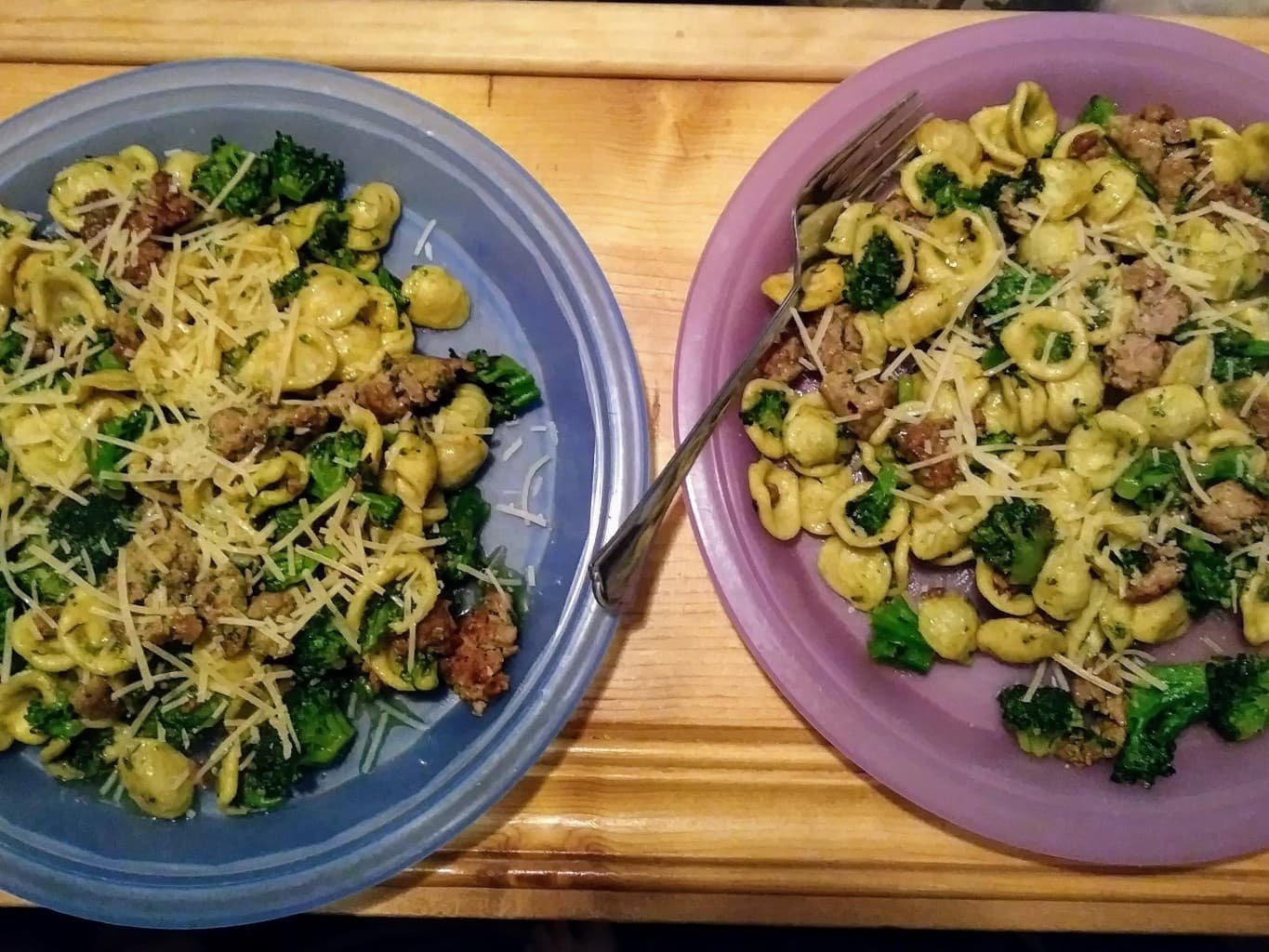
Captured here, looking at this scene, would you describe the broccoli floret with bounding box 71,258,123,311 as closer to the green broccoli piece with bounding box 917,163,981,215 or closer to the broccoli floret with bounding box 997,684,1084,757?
the green broccoli piece with bounding box 917,163,981,215

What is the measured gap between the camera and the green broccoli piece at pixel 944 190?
1.36m

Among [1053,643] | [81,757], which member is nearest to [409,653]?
[81,757]

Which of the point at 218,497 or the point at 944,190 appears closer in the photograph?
the point at 218,497

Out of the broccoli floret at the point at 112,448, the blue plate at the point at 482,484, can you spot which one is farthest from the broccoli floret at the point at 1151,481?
the broccoli floret at the point at 112,448

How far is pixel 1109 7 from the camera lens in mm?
1689

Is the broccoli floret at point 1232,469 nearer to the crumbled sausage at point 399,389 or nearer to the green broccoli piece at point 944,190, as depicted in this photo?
the green broccoli piece at point 944,190

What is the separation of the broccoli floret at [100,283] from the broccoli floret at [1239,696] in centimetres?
152

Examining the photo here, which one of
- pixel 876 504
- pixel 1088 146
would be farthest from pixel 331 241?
pixel 1088 146

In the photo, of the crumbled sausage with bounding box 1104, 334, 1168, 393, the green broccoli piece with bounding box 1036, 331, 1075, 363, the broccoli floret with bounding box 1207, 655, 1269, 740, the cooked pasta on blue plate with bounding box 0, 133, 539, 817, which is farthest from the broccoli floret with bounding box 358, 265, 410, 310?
the broccoli floret with bounding box 1207, 655, 1269, 740

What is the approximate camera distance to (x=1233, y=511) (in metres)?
1.26

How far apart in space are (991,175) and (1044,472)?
0.43 m

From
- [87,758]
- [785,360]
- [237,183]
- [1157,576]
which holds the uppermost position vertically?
[237,183]

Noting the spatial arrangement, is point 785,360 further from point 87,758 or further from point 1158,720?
point 87,758

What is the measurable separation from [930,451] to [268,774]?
929 mm
